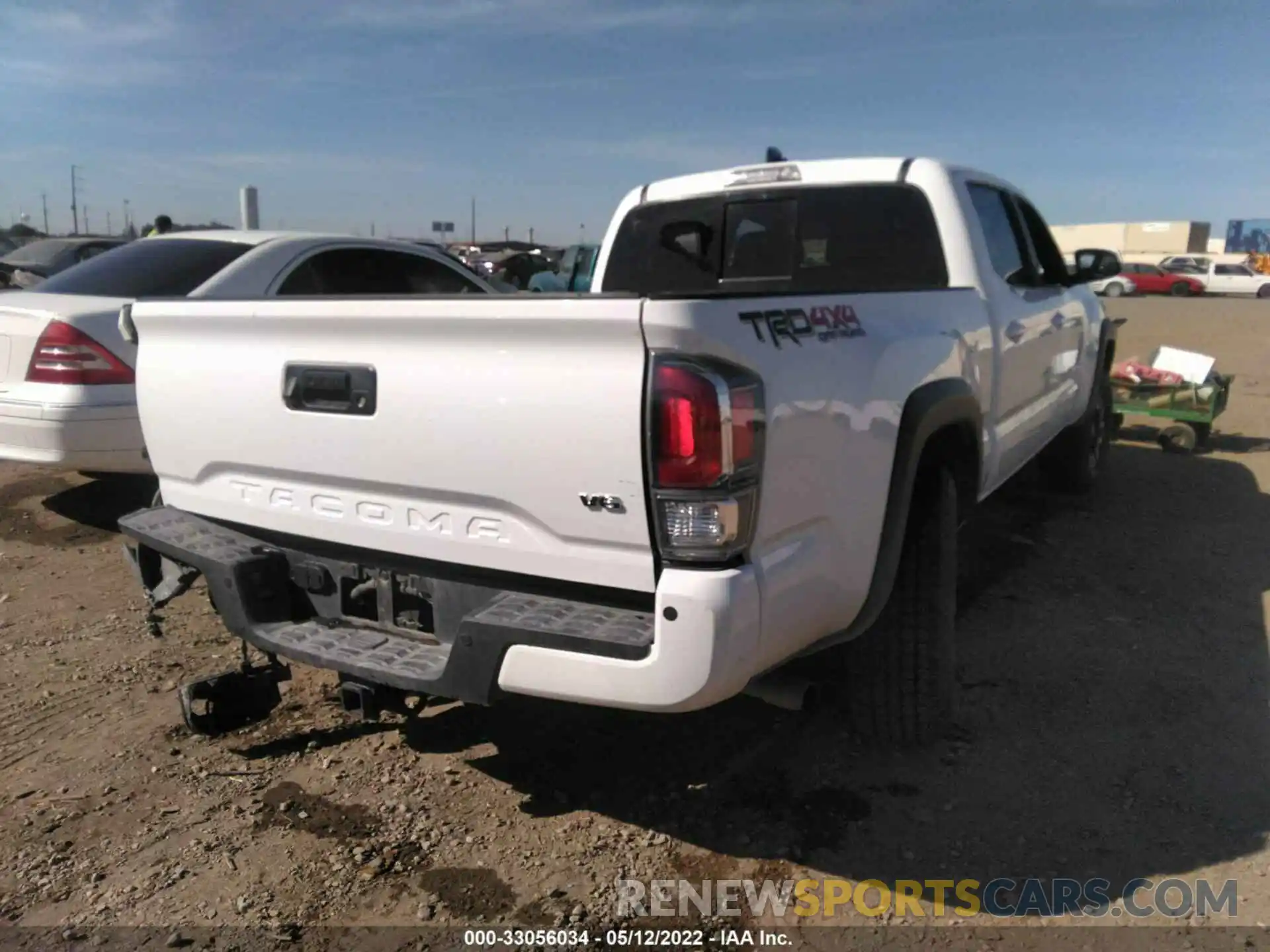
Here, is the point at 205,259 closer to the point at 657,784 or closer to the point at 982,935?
the point at 657,784

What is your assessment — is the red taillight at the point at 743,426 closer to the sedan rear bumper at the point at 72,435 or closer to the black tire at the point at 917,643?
the black tire at the point at 917,643

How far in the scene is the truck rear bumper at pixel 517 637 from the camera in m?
2.24

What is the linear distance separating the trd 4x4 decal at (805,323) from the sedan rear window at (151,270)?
429cm

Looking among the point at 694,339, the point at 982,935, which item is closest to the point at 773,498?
the point at 694,339

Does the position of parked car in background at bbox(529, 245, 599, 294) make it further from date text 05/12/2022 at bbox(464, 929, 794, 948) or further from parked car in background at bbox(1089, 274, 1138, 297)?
parked car in background at bbox(1089, 274, 1138, 297)

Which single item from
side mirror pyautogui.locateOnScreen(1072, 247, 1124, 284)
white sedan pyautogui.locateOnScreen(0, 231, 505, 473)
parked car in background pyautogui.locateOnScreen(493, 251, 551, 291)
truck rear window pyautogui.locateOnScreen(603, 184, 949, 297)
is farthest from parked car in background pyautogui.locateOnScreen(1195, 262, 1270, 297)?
white sedan pyautogui.locateOnScreen(0, 231, 505, 473)

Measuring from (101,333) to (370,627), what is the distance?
3356mm

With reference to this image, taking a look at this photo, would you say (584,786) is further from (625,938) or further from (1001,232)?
(1001,232)

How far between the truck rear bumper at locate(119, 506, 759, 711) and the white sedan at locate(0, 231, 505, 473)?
88.1 inches

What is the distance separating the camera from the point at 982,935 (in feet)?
8.37

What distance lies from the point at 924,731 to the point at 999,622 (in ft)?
4.67

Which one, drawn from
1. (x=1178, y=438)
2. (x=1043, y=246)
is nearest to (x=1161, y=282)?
(x=1178, y=438)

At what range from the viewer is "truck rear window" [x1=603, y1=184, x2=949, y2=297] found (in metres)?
4.20

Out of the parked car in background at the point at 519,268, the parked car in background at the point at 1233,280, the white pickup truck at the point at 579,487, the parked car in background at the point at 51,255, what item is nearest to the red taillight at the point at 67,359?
the white pickup truck at the point at 579,487
